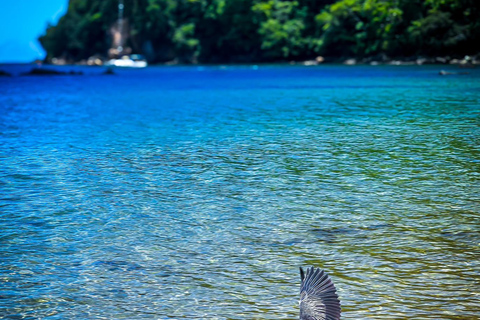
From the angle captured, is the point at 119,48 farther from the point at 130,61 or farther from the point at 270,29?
the point at 270,29

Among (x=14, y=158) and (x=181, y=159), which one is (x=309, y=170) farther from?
(x=14, y=158)

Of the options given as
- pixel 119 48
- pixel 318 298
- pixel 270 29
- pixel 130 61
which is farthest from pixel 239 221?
pixel 119 48

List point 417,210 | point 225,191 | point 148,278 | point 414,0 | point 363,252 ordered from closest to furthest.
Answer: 1. point 148,278
2. point 363,252
3. point 417,210
4. point 225,191
5. point 414,0

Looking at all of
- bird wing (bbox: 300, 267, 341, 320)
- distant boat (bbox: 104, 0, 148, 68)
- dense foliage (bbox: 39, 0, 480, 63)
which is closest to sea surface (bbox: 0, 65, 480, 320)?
bird wing (bbox: 300, 267, 341, 320)

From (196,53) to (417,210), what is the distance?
430 ft

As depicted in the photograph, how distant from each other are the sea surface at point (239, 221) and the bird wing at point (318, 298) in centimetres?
82

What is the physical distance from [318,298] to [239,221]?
4156 millimetres

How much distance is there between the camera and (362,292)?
6.53 meters

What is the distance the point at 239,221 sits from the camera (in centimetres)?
938

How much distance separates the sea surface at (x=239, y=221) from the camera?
650cm

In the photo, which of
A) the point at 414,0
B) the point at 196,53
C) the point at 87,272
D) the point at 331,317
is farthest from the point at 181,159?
the point at 196,53

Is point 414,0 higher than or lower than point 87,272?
higher

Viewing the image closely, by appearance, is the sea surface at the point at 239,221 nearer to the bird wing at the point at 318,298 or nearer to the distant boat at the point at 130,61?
the bird wing at the point at 318,298

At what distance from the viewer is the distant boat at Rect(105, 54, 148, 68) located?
142750 mm
